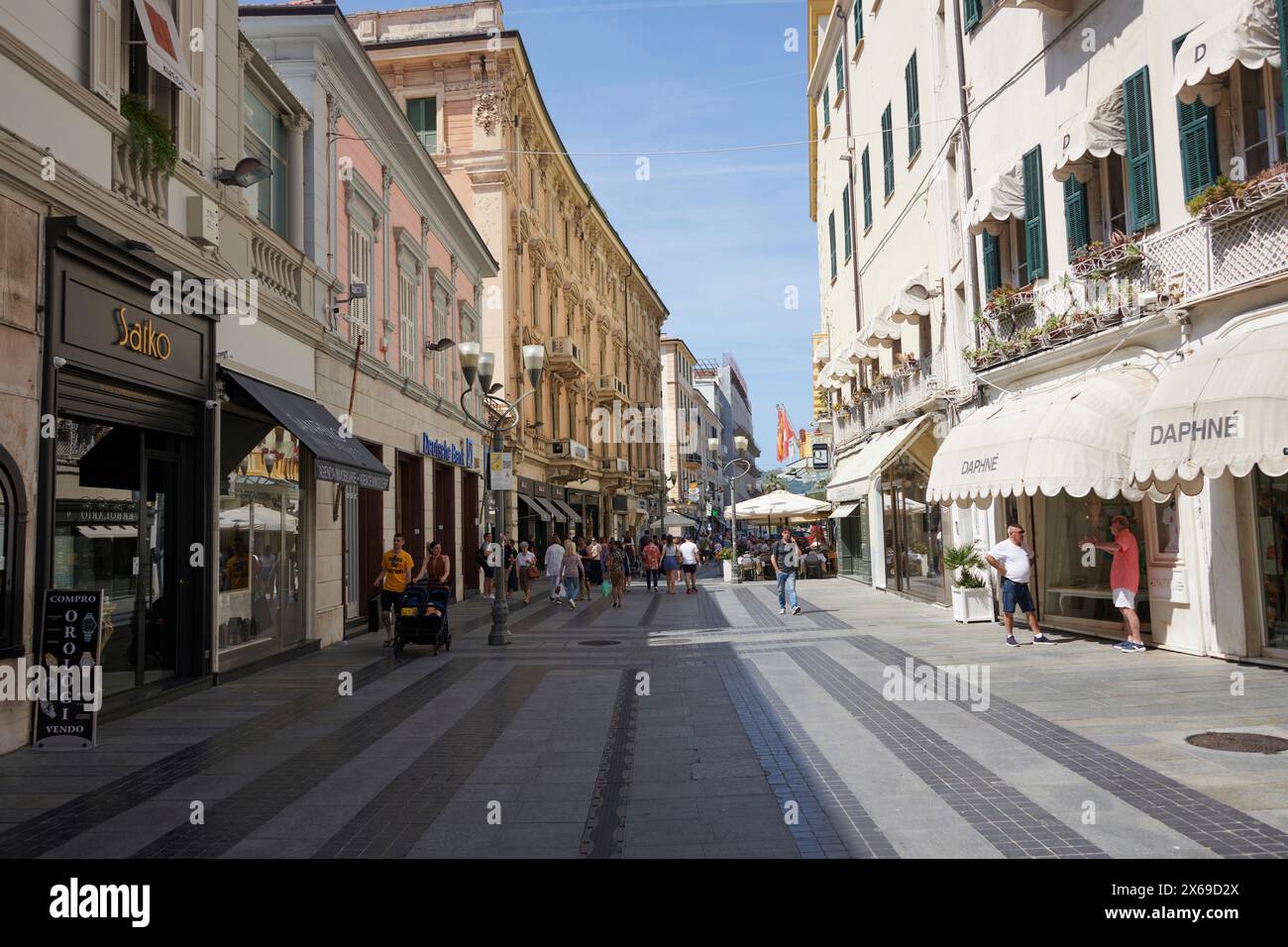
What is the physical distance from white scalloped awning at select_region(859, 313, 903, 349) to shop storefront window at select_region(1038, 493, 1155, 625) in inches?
293

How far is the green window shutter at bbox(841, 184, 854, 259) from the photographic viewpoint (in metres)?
29.6

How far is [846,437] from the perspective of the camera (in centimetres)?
3005

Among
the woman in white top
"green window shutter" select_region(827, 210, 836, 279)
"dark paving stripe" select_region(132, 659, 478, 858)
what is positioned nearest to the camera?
"dark paving stripe" select_region(132, 659, 478, 858)

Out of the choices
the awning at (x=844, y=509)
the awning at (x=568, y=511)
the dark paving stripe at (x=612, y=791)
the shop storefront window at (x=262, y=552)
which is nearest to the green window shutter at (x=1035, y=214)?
the dark paving stripe at (x=612, y=791)

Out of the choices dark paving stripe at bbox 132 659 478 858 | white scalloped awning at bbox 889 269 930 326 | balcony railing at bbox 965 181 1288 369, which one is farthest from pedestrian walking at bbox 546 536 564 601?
dark paving stripe at bbox 132 659 478 858

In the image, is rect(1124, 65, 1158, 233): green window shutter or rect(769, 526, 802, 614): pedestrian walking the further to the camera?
rect(769, 526, 802, 614): pedestrian walking

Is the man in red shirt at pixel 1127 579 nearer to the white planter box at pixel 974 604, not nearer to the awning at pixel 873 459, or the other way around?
the white planter box at pixel 974 604

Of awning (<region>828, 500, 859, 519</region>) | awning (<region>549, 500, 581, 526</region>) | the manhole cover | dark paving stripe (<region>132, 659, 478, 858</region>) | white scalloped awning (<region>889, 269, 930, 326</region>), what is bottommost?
dark paving stripe (<region>132, 659, 478, 858</region>)

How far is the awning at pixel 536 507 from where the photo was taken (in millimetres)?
32969

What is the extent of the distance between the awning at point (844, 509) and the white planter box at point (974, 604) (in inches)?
537

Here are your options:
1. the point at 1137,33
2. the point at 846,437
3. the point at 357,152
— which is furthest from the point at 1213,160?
the point at 846,437

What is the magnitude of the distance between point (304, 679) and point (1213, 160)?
483 inches

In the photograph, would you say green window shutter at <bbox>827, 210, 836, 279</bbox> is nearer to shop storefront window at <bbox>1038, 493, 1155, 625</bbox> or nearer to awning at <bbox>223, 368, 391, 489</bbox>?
shop storefront window at <bbox>1038, 493, 1155, 625</bbox>
